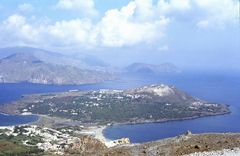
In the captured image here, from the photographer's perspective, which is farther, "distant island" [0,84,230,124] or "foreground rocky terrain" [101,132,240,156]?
"distant island" [0,84,230,124]

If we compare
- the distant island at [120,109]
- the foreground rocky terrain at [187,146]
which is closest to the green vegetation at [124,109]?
the distant island at [120,109]

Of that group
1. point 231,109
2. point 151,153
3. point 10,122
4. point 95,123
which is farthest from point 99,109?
point 151,153

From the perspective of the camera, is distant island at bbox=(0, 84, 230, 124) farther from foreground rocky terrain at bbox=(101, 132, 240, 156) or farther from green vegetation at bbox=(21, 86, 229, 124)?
foreground rocky terrain at bbox=(101, 132, 240, 156)

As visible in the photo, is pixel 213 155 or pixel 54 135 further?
pixel 54 135

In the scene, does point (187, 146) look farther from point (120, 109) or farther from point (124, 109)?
point (120, 109)

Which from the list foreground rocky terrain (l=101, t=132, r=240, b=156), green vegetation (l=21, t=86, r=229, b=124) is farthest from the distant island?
foreground rocky terrain (l=101, t=132, r=240, b=156)

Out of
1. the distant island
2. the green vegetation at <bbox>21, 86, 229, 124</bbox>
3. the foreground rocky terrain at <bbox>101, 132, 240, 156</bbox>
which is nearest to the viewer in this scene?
the foreground rocky terrain at <bbox>101, 132, 240, 156</bbox>

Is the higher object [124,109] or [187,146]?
[187,146]

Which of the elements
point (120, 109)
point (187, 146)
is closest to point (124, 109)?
point (120, 109)

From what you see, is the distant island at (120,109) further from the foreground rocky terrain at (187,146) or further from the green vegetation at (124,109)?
the foreground rocky terrain at (187,146)

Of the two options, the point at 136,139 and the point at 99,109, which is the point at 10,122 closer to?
the point at 99,109

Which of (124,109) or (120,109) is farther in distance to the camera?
(120,109)
